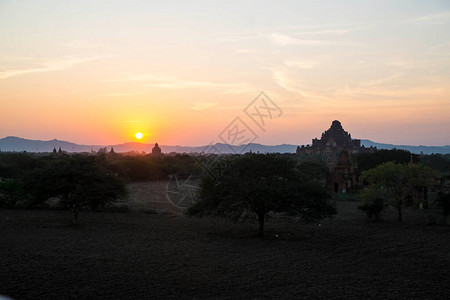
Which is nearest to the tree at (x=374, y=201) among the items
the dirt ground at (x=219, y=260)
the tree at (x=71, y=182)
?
the dirt ground at (x=219, y=260)

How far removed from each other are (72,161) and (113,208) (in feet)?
30.4

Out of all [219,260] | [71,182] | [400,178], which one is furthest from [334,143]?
[219,260]

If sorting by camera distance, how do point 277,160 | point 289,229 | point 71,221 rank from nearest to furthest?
point 277,160
point 289,229
point 71,221

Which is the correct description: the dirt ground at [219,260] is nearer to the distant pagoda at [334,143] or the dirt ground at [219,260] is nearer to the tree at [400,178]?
the tree at [400,178]

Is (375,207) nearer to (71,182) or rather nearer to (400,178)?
(400,178)

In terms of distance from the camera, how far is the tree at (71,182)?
26.6 m

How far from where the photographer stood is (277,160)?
24391 mm

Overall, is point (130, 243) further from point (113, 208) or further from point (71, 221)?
point (113, 208)

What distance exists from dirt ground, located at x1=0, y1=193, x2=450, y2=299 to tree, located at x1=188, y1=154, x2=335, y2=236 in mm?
1738

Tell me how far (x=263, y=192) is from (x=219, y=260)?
216 inches

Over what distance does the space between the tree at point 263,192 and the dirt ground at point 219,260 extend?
68.4 inches

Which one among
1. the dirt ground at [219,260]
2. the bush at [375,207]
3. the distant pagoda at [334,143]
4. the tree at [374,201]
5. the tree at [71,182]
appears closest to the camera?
the dirt ground at [219,260]

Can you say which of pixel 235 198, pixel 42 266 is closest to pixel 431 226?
pixel 235 198

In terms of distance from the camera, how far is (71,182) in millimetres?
26859
